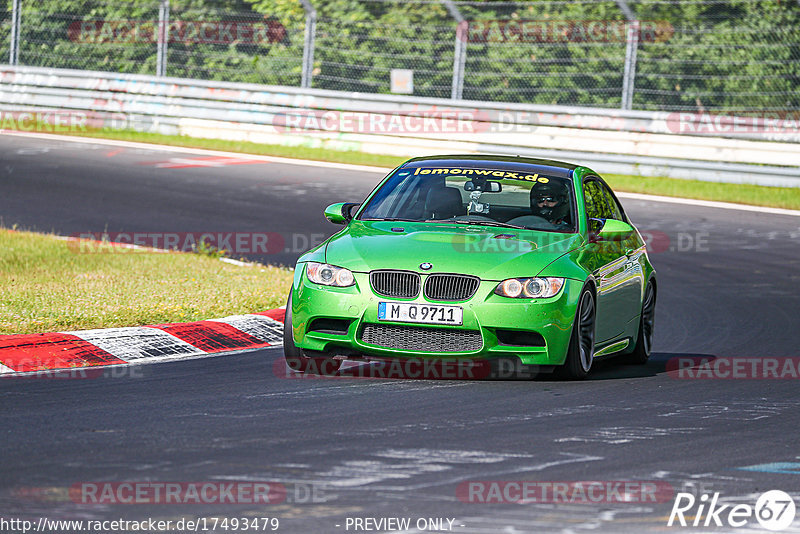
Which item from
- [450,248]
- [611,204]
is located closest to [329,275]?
[450,248]

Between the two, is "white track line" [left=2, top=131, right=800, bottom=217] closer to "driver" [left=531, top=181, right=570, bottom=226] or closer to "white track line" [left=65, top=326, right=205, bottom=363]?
"driver" [left=531, top=181, right=570, bottom=226]

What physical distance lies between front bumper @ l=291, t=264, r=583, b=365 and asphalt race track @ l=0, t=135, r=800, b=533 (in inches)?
8.3

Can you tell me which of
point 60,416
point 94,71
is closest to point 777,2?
point 94,71

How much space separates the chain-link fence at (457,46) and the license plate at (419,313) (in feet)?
42.6

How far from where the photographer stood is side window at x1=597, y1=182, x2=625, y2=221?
1088 cm

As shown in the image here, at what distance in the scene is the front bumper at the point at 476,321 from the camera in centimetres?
851

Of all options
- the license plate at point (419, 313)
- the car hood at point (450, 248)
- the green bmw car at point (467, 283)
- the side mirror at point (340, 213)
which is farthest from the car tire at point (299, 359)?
the side mirror at point (340, 213)

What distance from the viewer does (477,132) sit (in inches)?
901

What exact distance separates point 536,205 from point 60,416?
3.92 meters

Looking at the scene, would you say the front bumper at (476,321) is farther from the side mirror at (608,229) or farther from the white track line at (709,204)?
the white track line at (709,204)

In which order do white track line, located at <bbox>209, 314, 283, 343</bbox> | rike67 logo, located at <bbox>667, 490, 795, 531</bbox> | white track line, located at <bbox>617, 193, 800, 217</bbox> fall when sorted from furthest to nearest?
white track line, located at <bbox>617, 193, 800, 217</bbox> < white track line, located at <bbox>209, 314, 283, 343</bbox> < rike67 logo, located at <bbox>667, 490, 795, 531</bbox>

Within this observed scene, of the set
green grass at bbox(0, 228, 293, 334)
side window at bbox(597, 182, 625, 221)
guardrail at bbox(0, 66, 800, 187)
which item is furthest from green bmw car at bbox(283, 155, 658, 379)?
guardrail at bbox(0, 66, 800, 187)

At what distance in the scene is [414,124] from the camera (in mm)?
23641

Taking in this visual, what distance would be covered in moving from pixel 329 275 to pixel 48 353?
182cm
